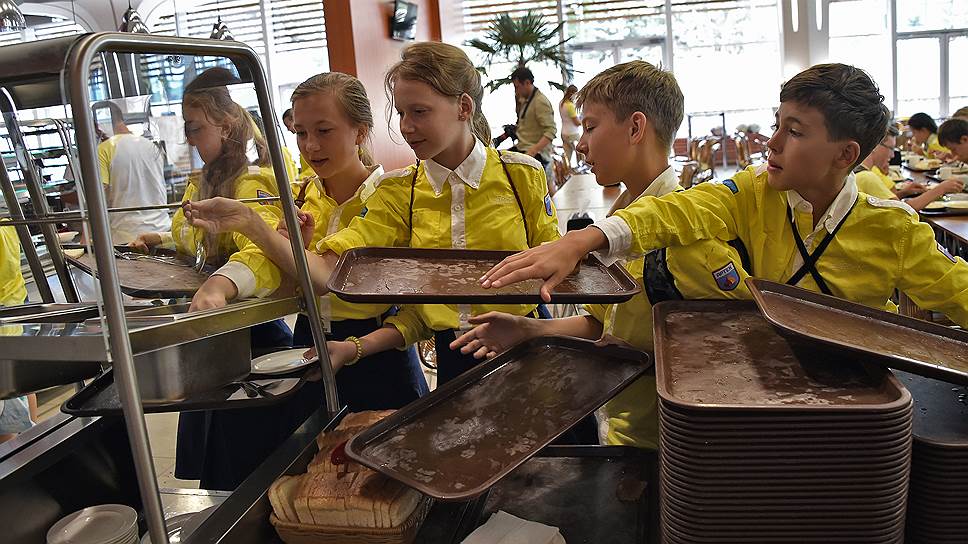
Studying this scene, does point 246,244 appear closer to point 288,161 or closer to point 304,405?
point 304,405

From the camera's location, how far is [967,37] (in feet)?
37.6

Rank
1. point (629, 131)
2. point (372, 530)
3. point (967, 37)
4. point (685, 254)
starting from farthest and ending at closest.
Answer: point (967, 37) → point (629, 131) → point (685, 254) → point (372, 530)

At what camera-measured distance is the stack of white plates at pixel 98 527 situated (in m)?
1.01

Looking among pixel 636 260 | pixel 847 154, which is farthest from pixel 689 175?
pixel 847 154

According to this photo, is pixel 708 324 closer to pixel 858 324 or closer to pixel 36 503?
pixel 858 324

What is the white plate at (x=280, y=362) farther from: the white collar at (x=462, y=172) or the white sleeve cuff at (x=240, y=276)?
the white collar at (x=462, y=172)

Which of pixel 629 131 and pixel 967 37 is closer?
pixel 629 131

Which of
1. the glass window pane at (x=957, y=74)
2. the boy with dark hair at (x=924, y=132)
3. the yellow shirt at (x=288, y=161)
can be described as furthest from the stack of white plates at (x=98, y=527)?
the glass window pane at (x=957, y=74)

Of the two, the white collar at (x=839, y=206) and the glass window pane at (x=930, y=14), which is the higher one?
the glass window pane at (x=930, y=14)

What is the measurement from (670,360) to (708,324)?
0.17 m

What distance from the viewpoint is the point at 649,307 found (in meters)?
1.39

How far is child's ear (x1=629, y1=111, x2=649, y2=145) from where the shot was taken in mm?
1561

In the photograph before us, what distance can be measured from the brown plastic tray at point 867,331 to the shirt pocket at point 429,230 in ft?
2.52

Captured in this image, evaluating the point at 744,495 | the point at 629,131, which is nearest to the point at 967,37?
the point at 629,131
